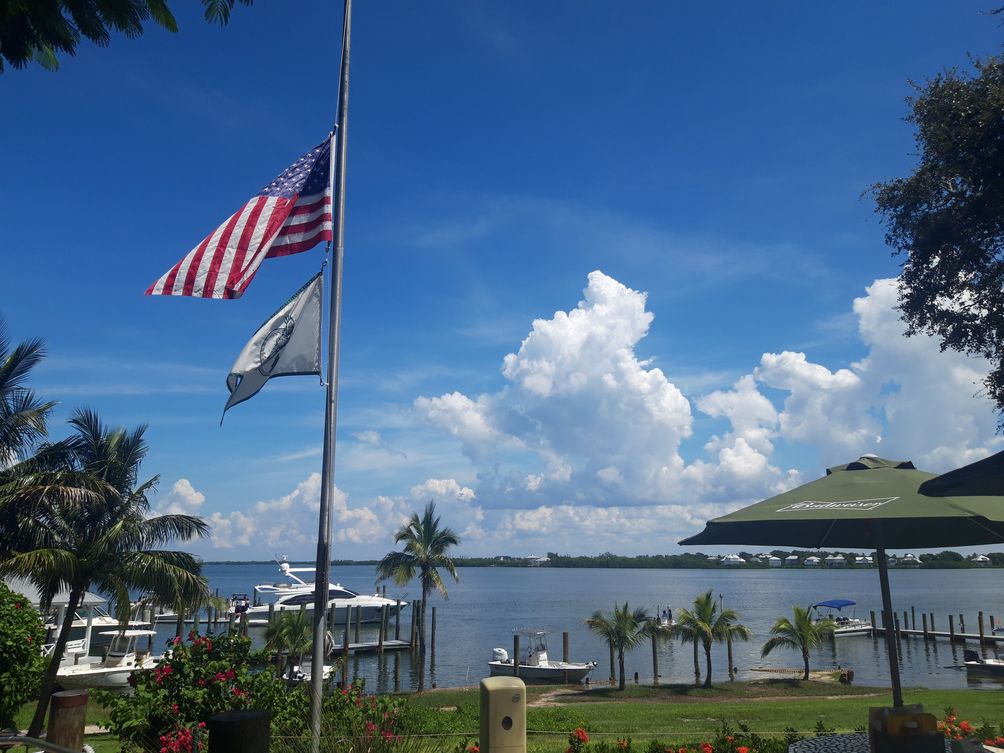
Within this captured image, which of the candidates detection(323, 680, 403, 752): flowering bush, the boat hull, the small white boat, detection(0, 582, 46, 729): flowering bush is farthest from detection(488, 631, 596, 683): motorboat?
detection(323, 680, 403, 752): flowering bush

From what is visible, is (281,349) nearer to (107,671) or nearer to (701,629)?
(701,629)

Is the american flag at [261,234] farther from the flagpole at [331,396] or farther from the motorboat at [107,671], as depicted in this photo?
the motorboat at [107,671]

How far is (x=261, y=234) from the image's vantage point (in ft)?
30.7

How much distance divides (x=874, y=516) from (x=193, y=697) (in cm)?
827

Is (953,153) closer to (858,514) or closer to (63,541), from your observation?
(858,514)

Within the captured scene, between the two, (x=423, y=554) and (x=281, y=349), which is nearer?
(x=281, y=349)

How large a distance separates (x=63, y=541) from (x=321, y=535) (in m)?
11.8

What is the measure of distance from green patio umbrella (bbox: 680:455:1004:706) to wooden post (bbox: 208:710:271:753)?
5.43 m

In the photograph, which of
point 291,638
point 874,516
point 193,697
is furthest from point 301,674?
point 874,516

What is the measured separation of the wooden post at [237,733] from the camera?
3549mm

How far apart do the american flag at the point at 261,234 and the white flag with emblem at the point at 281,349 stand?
614mm

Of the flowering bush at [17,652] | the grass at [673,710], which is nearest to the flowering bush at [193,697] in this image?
the grass at [673,710]

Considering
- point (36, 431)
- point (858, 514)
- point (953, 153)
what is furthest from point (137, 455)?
point (953, 153)

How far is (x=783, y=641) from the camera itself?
33.2 metres
